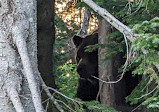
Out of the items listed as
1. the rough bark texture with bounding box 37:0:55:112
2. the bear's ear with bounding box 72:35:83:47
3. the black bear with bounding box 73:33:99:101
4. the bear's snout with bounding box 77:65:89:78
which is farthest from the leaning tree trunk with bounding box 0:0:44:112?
the bear's ear with bounding box 72:35:83:47

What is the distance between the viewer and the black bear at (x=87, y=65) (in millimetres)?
6766

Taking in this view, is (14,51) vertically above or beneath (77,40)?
beneath

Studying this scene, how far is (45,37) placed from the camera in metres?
5.16

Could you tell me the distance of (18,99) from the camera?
2.40m

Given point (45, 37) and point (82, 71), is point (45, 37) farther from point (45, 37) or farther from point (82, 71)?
point (82, 71)

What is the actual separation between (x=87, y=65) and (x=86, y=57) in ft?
0.85

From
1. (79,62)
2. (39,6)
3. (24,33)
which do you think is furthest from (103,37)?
(24,33)

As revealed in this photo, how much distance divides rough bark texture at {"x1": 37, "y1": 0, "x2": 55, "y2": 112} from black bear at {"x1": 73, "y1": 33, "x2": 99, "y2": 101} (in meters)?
1.52

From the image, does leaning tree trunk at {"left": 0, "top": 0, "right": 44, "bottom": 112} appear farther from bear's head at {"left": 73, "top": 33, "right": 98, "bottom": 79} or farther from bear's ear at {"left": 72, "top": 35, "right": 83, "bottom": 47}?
bear's ear at {"left": 72, "top": 35, "right": 83, "bottom": 47}

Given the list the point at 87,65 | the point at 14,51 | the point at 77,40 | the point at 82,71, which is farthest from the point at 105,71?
the point at 14,51

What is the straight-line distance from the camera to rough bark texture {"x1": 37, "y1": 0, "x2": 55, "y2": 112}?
5.07 meters

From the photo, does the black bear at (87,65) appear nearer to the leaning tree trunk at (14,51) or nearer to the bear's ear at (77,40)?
the bear's ear at (77,40)

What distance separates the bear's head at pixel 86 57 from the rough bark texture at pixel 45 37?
1.38 metres

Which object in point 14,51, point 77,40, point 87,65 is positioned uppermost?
point 77,40
